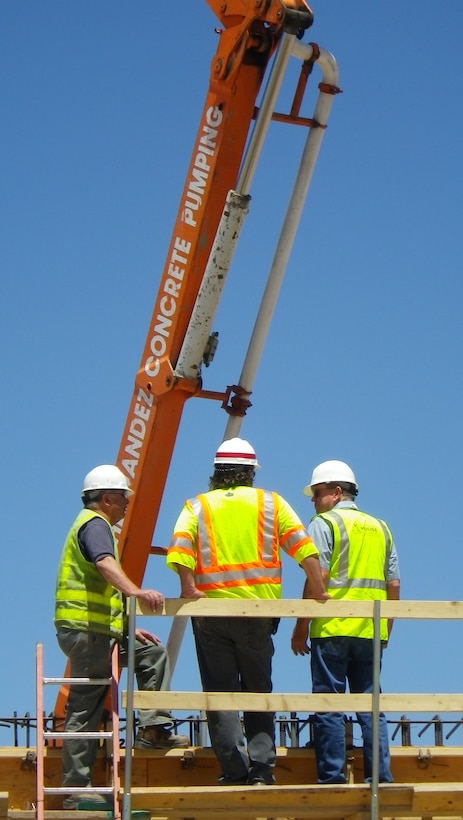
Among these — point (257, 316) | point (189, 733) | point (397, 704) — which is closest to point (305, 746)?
point (189, 733)

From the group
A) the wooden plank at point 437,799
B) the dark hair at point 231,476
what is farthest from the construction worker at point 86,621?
the wooden plank at point 437,799

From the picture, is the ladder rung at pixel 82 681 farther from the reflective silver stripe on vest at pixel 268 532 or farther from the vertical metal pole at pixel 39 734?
the reflective silver stripe on vest at pixel 268 532

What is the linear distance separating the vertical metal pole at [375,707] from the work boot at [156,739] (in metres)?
2.07

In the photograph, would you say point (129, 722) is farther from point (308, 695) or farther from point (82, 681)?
point (308, 695)

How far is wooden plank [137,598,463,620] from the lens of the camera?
9727 millimetres

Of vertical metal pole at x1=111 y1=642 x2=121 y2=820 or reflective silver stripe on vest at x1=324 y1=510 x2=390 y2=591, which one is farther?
reflective silver stripe on vest at x1=324 y1=510 x2=390 y2=591

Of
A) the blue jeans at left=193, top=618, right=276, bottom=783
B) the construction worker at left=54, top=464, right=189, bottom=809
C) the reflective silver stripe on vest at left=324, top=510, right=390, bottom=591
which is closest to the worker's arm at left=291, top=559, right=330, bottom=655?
the reflective silver stripe on vest at left=324, top=510, right=390, bottom=591

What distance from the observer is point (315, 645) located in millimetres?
10641

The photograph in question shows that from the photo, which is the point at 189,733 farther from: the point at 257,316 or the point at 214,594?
the point at 257,316

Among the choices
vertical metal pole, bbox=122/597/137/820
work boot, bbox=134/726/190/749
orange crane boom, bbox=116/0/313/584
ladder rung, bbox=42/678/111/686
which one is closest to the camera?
vertical metal pole, bbox=122/597/137/820

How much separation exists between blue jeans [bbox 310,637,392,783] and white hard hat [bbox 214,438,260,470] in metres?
1.36

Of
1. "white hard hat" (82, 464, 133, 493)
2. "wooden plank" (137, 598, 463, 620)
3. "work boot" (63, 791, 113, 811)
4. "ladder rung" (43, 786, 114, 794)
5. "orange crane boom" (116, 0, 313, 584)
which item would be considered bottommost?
"work boot" (63, 791, 113, 811)

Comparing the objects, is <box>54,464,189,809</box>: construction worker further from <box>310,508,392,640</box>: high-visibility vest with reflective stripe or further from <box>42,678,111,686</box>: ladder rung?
<box>310,508,392,640</box>: high-visibility vest with reflective stripe

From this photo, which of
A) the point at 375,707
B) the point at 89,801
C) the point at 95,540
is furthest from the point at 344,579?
the point at 89,801
